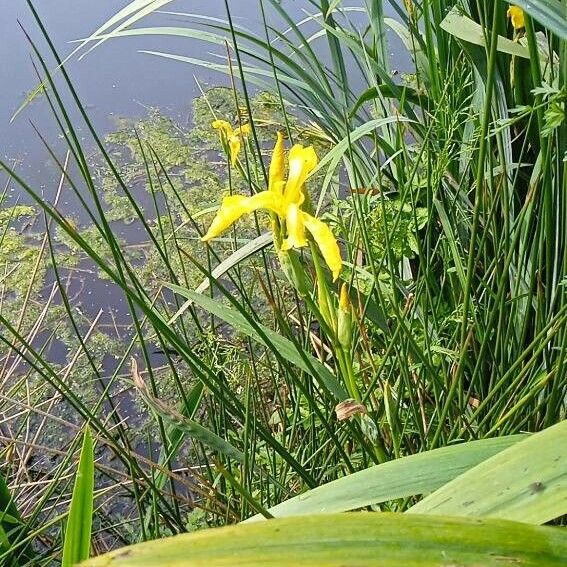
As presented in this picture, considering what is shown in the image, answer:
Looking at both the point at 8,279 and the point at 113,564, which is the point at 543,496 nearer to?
the point at 113,564

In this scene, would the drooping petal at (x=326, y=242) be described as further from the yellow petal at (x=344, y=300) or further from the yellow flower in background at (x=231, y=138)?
the yellow flower in background at (x=231, y=138)

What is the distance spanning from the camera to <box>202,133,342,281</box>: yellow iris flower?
1.37 ft

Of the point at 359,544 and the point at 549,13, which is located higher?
the point at 549,13

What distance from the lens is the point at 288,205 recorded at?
17.4 inches

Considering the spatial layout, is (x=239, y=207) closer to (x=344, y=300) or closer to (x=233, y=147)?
(x=344, y=300)

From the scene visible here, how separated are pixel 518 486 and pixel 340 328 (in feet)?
0.59

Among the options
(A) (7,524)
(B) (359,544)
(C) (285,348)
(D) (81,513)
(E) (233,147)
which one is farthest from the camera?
(A) (7,524)

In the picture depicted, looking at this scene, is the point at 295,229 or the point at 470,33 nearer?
the point at 295,229

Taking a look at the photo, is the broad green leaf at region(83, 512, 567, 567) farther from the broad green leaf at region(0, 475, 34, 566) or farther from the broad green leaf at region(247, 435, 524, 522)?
the broad green leaf at region(0, 475, 34, 566)

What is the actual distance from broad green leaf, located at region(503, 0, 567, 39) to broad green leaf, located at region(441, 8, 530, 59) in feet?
0.75

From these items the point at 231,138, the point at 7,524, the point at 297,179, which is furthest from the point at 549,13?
the point at 7,524

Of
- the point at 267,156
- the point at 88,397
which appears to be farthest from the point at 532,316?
the point at 267,156

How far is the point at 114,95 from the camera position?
1.90m

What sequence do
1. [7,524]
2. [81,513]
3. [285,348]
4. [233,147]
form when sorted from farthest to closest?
1. [7,524]
2. [233,147]
3. [285,348]
4. [81,513]
